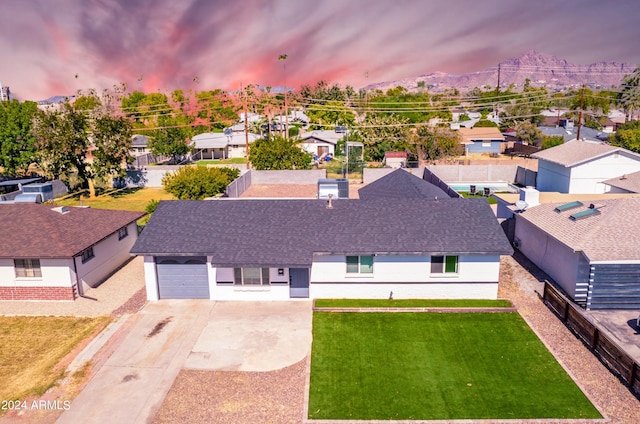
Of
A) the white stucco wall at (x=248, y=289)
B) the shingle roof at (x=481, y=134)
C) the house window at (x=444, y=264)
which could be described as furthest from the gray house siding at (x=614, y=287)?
the shingle roof at (x=481, y=134)

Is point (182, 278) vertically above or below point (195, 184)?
below

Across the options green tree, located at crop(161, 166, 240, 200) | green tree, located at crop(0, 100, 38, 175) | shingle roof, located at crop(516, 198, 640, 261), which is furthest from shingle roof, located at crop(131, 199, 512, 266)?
green tree, located at crop(0, 100, 38, 175)

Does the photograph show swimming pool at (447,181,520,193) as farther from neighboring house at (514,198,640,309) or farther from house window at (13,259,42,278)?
house window at (13,259,42,278)

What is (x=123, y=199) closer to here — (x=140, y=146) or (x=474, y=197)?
(x=140, y=146)

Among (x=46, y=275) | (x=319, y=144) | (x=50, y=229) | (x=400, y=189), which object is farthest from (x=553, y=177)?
(x=46, y=275)

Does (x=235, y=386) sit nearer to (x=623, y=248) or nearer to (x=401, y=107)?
(x=623, y=248)
